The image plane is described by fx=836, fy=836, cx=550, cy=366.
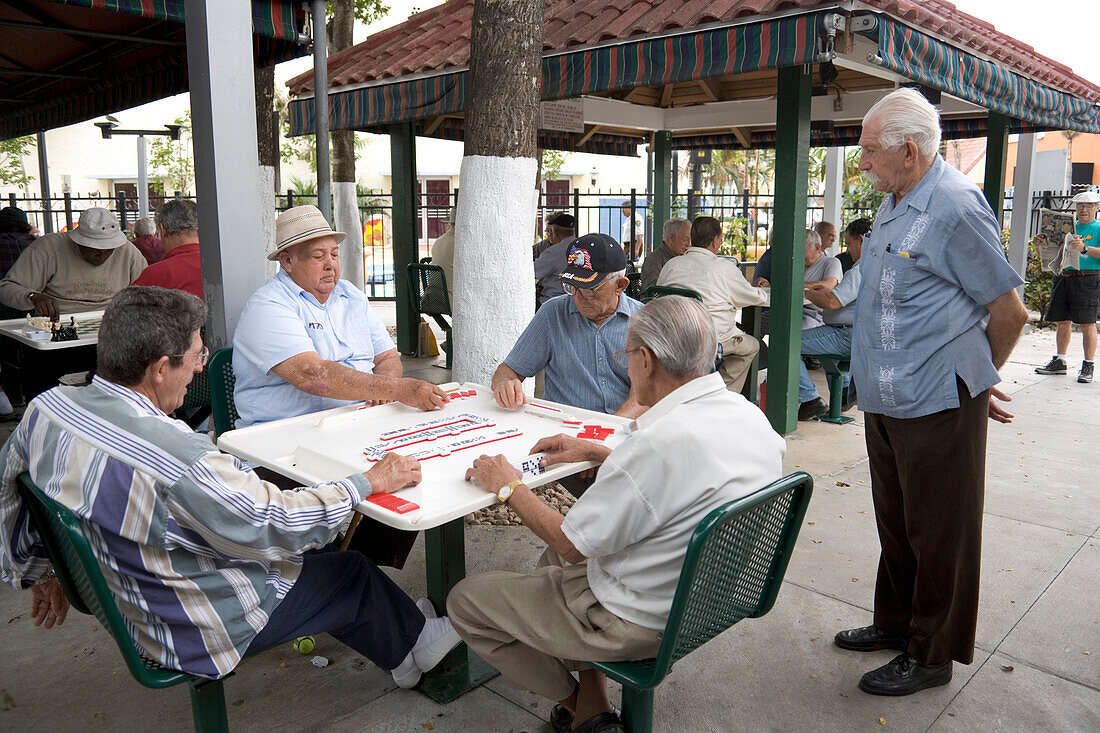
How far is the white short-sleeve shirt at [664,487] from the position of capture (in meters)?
1.82

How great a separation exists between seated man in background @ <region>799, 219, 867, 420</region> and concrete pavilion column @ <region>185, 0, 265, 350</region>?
12.5ft

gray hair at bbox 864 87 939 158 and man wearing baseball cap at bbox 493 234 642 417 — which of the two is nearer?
gray hair at bbox 864 87 939 158

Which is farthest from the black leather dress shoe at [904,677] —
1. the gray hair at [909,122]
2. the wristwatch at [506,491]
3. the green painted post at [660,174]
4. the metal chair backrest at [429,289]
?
the green painted post at [660,174]

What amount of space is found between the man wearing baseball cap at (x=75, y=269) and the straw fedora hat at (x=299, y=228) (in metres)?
3.07

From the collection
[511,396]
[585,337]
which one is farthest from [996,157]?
[511,396]

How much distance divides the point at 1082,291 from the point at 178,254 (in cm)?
784

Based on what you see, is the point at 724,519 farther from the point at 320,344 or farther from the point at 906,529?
the point at 320,344

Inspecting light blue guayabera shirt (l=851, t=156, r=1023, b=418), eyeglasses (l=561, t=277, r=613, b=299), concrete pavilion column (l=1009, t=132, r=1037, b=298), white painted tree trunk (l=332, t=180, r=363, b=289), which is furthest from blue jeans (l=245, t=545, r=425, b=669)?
concrete pavilion column (l=1009, t=132, r=1037, b=298)

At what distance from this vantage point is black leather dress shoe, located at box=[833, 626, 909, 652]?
9.65 ft

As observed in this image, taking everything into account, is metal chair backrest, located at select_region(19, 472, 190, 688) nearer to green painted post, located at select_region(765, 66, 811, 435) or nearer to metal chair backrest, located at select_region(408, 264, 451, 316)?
green painted post, located at select_region(765, 66, 811, 435)

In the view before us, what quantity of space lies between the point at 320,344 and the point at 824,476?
3.16 meters

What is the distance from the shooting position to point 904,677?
2.67 m

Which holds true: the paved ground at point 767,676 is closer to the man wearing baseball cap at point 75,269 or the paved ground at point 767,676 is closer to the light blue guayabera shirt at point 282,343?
the light blue guayabera shirt at point 282,343

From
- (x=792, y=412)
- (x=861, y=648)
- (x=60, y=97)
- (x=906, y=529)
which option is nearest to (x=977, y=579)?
(x=906, y=529)
